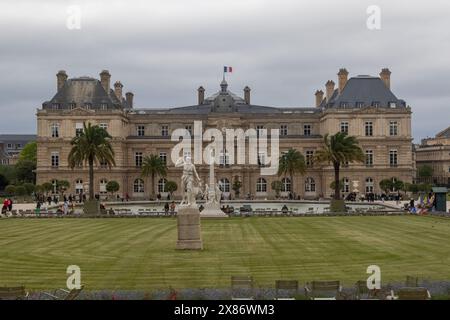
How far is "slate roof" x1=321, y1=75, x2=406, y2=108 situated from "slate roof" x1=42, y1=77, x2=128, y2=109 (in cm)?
3695

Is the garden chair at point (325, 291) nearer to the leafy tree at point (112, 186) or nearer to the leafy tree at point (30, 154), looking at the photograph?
the leafy tree at point (112, 186)

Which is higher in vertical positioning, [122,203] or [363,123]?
[363,123]

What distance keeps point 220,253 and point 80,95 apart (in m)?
A: 85.8

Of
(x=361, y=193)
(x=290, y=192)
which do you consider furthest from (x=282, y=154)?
(x=361, y=193)

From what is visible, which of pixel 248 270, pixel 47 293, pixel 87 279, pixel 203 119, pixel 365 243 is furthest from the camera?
pixel 203 119

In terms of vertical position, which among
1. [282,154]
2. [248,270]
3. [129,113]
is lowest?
[248,270]

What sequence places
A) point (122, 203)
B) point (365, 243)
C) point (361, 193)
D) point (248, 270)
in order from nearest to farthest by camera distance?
point (248, 270), point (365, 243), point (122, 203), point (361, 193)

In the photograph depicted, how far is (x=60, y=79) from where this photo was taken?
123 metres

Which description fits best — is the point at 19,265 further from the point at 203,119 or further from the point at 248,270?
the point at 203,119

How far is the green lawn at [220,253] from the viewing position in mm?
31484

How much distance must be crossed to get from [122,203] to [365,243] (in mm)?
62429

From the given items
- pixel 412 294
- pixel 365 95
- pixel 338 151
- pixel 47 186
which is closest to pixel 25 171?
pixel 47 186

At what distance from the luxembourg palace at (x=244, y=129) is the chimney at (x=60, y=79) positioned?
0.54 feet
